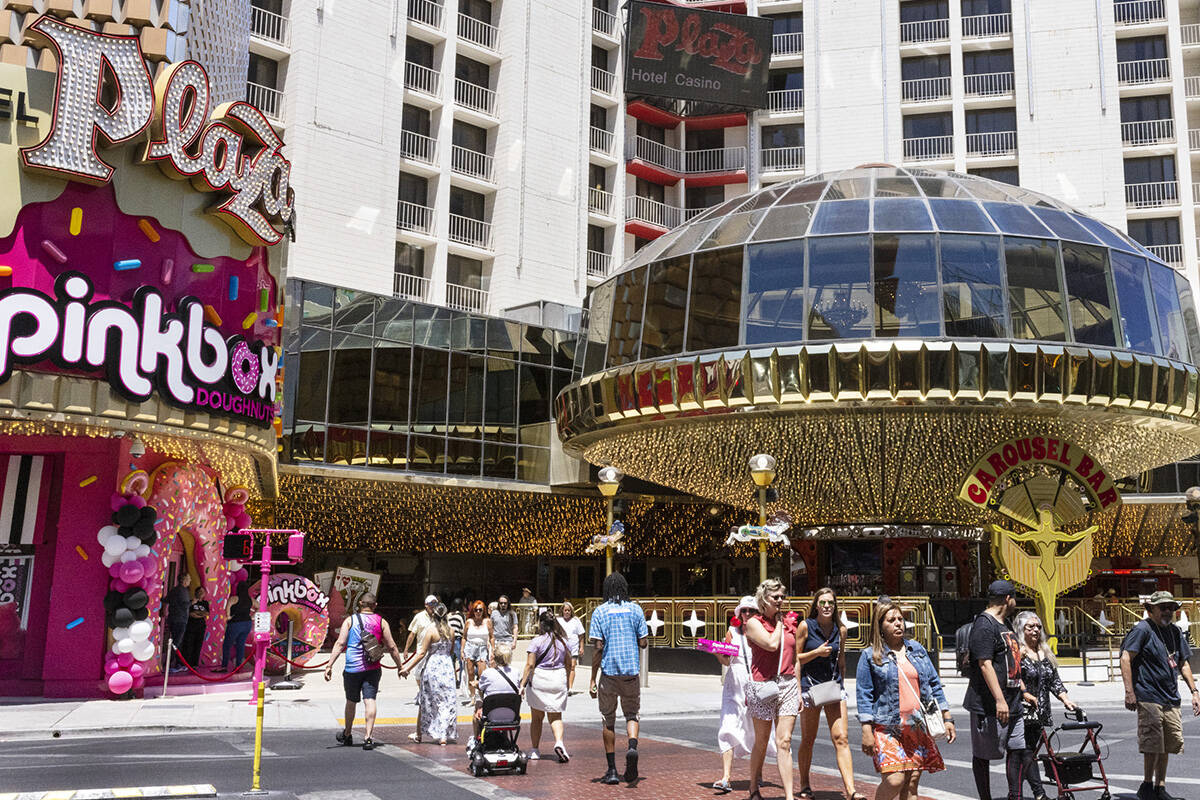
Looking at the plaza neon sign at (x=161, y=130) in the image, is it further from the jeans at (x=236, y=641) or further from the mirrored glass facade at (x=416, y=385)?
the mirrored glass facade at (x=416, y=385)

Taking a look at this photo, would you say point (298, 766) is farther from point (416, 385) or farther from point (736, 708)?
point (416, 385)

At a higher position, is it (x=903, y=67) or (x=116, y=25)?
(x=903, y=67)

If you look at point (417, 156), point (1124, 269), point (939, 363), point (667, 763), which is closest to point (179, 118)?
point (667, 763)

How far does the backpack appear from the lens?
1390 cm

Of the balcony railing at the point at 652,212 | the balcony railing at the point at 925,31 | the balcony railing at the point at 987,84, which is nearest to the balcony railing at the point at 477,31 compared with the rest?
the balcony railing at the point at 652,212

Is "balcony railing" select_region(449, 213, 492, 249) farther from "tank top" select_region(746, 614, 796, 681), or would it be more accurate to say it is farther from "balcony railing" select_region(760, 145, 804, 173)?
"tank top" select_region(746, 614, 796, 681)

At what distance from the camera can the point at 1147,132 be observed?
4856 cm

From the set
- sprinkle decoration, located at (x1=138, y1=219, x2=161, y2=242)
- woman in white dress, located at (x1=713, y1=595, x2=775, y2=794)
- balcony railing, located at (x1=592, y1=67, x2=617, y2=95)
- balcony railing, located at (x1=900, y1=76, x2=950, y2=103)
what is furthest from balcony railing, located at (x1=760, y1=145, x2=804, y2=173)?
woman in white dress, located at (x1=713, y1=595, x2=775, y2=794)

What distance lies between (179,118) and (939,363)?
15.7 metres

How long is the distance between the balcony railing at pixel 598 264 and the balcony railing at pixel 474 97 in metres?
7.19

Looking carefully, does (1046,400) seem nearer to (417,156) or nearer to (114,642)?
(114,642)

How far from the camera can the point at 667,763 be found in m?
12.7

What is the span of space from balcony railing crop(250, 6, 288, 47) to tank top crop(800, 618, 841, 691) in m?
34.5

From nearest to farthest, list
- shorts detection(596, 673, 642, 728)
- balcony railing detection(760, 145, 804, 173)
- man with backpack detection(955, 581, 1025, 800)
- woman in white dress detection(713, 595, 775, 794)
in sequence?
man with backpack detection(955, 581, 1025, 800) → woman in white dress detection(713, 595, 775, 794) → shorts detection(596, 673, 642, 728) → balcony railing detection(760, 145, 804, 173)
